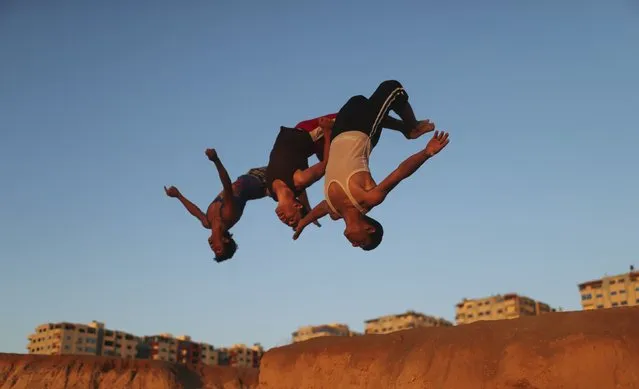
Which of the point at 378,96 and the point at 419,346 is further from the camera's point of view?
the point at 419,346

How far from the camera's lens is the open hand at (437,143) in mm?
6137

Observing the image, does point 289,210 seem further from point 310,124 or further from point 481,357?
point 481,357

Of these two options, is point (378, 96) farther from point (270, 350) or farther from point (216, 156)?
point (270, 350)

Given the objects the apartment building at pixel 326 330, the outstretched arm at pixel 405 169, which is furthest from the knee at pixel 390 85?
the apartment building at pixel 326 330

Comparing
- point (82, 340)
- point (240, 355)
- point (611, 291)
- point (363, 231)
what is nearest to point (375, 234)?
point (363, 231)

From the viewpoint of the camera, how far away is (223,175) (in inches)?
359

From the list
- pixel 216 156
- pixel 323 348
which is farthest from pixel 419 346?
pixel 216 156

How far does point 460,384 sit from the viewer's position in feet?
40.2

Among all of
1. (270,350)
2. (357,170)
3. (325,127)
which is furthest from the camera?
(270,350)

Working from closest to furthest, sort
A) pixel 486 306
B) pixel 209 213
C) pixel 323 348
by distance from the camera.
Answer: pixel 209 213 → pixel 323 348 → pixel 486 306

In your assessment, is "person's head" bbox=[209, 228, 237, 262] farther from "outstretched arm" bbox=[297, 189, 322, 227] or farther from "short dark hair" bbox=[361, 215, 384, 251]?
"short dark hair" bbox=[361, 215, 384, 251]

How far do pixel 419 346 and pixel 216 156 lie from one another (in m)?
7.48

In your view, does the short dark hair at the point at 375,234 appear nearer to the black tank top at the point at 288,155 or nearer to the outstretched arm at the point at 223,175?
the black tank top at the point at 288,155

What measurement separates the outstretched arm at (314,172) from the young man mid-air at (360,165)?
0.36 feet
